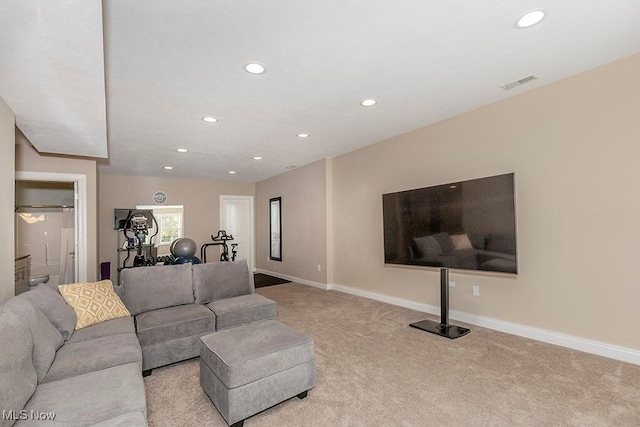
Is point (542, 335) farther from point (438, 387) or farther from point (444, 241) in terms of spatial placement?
point (438, 387)

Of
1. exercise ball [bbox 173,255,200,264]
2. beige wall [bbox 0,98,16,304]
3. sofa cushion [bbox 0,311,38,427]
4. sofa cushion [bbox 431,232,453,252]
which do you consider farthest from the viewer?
exercise ball [bbox 173,255,200,264]

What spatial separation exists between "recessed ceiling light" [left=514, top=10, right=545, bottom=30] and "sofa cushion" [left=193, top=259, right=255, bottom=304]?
3651 millimetres

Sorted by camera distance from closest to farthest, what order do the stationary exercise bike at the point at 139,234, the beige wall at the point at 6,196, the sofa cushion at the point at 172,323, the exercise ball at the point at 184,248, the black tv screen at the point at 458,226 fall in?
the beige wall at the point at 6,196 < the sofa cushion at the point at 172,323 < the black tv screen at the point at 458,226 < the exercise ball at the point at 184,248 < the stationary exercise bike at the point at 139,234

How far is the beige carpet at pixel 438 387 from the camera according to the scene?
1982 millimetres

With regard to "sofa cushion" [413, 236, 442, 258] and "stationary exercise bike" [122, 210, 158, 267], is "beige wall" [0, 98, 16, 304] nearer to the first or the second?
"stationary exercise bike" [122, 210, 158, 267]

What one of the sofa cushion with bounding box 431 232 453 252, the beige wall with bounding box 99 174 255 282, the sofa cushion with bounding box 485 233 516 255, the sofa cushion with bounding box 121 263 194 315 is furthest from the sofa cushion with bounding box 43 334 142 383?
the beige wall with bounding box 99 174 255 282

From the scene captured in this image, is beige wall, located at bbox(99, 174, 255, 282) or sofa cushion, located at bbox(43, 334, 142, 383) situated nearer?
sofa cushion, located at bbox(43, 334, 142, 383)

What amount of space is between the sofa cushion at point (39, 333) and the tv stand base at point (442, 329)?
11.2 ft

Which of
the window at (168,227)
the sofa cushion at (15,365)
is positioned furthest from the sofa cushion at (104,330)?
the window at (168,227)

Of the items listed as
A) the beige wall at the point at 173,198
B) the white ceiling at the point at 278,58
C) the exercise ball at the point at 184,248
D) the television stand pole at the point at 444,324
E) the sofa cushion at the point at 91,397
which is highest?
the white ceiling at the point at 278,58

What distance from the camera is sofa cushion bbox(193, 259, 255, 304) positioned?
3545mm

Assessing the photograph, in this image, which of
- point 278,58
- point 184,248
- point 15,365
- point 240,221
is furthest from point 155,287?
point 240,221

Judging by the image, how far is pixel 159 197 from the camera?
756cm

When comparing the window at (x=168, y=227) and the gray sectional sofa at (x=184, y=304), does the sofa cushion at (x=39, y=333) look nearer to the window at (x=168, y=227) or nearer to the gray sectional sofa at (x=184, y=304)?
the gray sectional sofa at (x=184, y=304)
